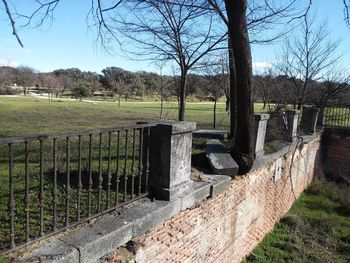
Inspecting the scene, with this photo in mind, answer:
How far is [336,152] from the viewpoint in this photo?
15.6 meters

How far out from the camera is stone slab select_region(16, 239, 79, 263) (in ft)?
10.2

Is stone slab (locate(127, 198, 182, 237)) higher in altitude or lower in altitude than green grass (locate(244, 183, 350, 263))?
higher

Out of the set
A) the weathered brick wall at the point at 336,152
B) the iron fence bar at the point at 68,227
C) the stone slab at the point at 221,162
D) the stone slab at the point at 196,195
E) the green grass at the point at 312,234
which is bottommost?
the green grass at the point at 312,234

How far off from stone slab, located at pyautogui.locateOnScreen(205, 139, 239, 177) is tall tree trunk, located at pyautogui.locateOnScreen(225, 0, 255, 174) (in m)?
0.23

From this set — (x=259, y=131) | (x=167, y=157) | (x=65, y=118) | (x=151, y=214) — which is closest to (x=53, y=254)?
(x=151, y=214)

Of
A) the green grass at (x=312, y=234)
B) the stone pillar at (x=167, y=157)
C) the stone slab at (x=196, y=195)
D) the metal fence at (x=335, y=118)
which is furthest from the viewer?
the metal fence at (x=335, y=118)

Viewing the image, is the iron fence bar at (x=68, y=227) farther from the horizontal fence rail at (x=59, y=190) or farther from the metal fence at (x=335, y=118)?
the metal fence at (x=335, y=118)

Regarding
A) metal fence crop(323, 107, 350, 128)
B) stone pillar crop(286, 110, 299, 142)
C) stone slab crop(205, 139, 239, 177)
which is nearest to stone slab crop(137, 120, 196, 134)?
stone slab crop(205, 139, 239, 177)

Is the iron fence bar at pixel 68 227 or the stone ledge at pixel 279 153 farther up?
the iron fence bar at pixel 68 227

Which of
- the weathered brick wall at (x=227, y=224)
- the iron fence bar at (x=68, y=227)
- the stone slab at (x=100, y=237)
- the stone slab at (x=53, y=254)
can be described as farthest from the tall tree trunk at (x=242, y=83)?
the stone slab at (x=53, y=254)

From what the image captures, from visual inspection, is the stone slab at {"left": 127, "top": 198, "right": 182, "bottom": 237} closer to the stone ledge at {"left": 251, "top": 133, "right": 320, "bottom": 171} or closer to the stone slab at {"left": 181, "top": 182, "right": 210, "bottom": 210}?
the stone slab at {"left": 181, "top": 182, "right": 210, "bottom": 210}

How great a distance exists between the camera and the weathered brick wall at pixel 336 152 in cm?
1546

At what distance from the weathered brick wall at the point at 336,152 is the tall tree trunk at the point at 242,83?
944 cm

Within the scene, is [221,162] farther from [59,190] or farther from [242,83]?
[59,190]
